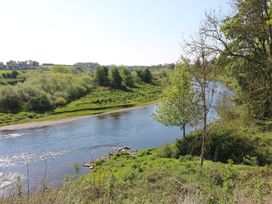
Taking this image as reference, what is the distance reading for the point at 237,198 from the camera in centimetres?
477

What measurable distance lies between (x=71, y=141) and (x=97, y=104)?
3164 centimetres

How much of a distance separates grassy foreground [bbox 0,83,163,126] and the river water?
30.1 feet

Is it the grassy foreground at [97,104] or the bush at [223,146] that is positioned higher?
the bush at [223,146]

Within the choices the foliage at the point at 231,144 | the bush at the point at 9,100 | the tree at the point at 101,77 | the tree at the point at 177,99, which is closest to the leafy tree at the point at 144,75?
the tree at the point at 101,77

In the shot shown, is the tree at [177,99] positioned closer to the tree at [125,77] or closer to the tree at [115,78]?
the tree at [115,78]

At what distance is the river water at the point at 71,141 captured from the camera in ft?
92.7

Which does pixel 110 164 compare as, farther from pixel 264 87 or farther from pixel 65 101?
pixel 65 101

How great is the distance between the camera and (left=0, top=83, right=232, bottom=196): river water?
28263mm

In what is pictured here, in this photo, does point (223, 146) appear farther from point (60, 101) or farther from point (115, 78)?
point (115, 78)

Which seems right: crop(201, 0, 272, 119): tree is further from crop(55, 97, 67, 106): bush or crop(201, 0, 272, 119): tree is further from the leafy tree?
the leafy tree

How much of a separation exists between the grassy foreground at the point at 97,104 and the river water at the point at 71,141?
917 cm

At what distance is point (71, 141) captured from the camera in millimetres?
37438

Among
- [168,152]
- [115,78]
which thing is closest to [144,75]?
[115,78]

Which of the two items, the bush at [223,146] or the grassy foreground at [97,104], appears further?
the grassy foreground at [97,104]
